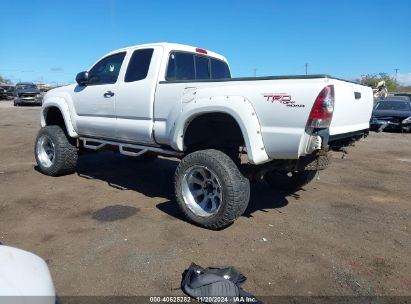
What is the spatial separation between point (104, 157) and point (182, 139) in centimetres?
459

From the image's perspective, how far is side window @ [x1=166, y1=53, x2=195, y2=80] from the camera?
5.15 meters

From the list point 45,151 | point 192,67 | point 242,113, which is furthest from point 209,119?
point 45,151

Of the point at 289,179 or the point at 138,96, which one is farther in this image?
the point at 289,179

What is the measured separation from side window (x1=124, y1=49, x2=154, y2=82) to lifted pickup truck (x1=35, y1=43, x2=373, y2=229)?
15 mm

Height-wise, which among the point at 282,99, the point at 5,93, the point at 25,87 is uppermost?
the point at 25,87

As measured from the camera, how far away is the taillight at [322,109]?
3.53m

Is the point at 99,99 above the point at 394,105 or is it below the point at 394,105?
above

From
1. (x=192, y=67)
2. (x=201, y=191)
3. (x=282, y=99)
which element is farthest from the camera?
(x=192, y=67)

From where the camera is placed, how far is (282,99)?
146 inches

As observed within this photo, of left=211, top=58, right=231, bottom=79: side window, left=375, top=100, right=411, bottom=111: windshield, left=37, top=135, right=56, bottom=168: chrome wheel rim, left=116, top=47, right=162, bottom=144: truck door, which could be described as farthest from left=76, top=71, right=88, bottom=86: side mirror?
left=375, top=100, right=411, bottom=111: windshield

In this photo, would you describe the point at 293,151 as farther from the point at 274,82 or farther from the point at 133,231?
the point at 133,231

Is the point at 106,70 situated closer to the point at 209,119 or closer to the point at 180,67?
the point at 180,67

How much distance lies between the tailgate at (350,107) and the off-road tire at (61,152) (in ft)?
14.8

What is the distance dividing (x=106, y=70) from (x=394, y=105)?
15.3 meters
